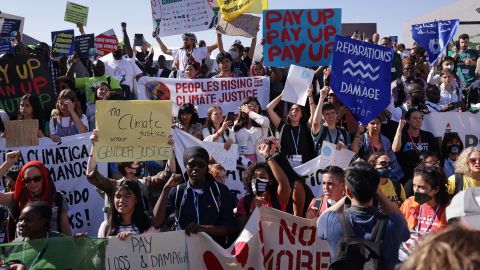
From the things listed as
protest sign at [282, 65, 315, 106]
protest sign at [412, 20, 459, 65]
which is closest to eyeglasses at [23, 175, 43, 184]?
protest sign at [282, 65, 315, 106]

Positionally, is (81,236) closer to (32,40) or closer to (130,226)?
(130,226)

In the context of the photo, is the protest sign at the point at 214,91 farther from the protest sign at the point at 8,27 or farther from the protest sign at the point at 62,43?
the protest sign at the point at 8,27

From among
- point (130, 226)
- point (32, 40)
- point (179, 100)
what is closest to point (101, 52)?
point (179, 100)

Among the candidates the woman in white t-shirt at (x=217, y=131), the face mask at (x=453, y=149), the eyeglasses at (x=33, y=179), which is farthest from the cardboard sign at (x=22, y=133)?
the face mask at (x=453, y=149)

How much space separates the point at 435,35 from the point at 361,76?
15.2 ft

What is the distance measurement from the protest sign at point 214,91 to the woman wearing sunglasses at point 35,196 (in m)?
3.81

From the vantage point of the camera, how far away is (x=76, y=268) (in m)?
5.02

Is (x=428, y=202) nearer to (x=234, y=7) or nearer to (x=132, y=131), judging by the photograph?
(x=132, y=131)

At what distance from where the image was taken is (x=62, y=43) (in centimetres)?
1191

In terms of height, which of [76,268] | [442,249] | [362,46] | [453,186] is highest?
[362,46]

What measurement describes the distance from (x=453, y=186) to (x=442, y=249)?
13.9ft

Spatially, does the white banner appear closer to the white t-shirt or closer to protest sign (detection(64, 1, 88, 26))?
the white t-shirt

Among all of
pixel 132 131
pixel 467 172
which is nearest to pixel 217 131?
pixel 132 131

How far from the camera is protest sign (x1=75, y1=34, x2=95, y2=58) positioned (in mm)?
11562
